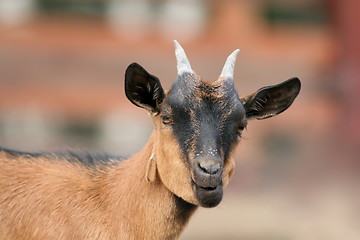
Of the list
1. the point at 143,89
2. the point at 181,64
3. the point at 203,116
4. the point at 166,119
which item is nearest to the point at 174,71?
the point at 181,64

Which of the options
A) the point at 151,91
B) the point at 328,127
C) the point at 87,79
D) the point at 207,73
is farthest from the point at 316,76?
the point at 151,91

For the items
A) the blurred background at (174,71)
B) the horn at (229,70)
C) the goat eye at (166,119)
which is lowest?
the blurred background at (174,71)

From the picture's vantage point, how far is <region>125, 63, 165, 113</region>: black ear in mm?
7367

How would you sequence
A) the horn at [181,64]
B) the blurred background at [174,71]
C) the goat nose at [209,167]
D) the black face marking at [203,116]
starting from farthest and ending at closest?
the blurred background at [174,71]
the horn at [181,64]
the black face marking at [203,116]
the goat nose at [209,167]

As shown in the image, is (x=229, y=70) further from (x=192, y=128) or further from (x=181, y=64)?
(x=192, y=128)

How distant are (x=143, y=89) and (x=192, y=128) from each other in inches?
23.2

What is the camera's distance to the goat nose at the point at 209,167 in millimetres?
6918

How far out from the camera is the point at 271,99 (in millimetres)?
7895

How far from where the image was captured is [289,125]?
67.3ft

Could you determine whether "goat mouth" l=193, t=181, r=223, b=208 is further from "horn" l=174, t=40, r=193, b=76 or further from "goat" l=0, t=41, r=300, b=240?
"horn" l=174, t=40, r=193, b=76

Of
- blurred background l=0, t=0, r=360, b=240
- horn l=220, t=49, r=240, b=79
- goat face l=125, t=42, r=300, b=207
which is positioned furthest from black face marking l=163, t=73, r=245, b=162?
blurred background l=0, t=0, r=360, b=240

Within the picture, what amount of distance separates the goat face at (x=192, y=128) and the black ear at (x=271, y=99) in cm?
6

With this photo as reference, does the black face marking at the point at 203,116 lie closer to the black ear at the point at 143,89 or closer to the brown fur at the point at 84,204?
the black ear at the point at 143,89

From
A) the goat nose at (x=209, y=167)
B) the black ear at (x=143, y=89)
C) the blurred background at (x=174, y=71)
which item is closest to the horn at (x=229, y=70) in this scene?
the black ear at (x=143, y=89)
